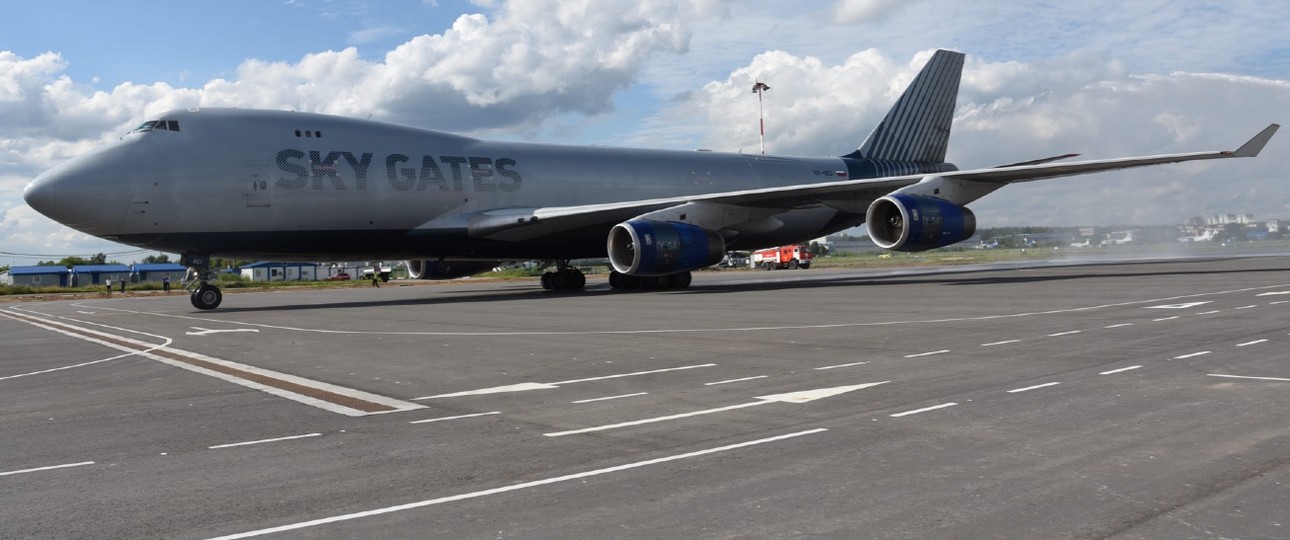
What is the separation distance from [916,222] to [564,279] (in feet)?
43.0

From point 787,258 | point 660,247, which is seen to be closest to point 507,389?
point 660,247

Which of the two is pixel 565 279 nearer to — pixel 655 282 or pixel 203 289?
pixel 655 282

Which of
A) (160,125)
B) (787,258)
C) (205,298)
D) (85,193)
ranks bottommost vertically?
(205,298)

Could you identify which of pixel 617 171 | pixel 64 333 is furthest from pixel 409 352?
pixel 617 171

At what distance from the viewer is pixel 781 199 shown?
28.1 metres

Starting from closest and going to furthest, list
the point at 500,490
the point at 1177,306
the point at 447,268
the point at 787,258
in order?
1. the point at 500,490
2. the point at 1177,306
3. the point at 447,268
4. the point at 787,258

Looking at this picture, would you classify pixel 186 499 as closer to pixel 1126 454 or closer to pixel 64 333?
pixel 1126 454

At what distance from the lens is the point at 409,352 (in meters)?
13.0

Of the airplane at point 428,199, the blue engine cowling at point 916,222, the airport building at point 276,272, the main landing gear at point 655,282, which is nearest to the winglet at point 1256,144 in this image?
the airplane at point 428,199

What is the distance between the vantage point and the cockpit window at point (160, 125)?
24.1 m

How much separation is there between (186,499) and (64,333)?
54.9ft

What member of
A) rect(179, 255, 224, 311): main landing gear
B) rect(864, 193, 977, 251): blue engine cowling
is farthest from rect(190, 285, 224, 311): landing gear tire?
rect(864, 193, 977, 251): blue engine cowling

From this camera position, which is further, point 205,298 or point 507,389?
point 205,298

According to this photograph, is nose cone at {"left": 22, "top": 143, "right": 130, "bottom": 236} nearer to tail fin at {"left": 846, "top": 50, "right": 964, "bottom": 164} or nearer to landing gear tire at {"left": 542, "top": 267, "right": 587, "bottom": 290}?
landing gear tire at {"left": 542, "top": 267, "right": 587, "bottom": 290}
